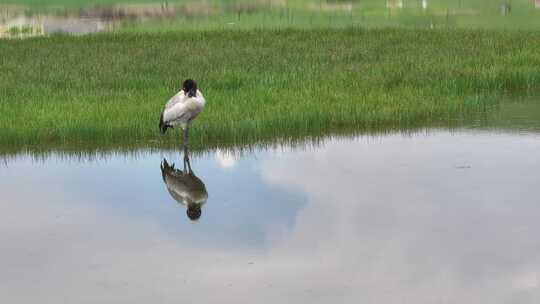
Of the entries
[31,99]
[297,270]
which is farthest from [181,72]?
[297,270]

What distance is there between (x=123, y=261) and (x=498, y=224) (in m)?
3.02

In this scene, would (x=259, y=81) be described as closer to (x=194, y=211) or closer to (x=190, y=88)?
(x=190, y=88)

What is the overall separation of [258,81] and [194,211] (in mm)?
7905

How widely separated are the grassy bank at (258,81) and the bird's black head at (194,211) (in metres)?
3.25

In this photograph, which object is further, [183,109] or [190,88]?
[190,88]

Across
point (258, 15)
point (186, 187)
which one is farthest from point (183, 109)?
point (258, 15)

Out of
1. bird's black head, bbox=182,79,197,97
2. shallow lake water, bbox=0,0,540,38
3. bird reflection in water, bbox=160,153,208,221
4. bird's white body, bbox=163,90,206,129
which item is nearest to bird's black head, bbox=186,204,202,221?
bird reflection in water, bbox=160,153,208,221

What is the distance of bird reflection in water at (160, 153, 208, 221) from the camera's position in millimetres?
10562

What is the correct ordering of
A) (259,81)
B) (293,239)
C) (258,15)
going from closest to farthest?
1. (293,239)
2. (259,81)
3. (258,15)

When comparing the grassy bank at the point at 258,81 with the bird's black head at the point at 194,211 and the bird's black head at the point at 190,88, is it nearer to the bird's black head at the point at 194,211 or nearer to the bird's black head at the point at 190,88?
the bird's black head at the point at 190,88

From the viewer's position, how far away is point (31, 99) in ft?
54.3

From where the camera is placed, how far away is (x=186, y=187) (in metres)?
11.4

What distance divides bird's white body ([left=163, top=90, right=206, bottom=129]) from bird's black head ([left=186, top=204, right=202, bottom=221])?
8.94 feet

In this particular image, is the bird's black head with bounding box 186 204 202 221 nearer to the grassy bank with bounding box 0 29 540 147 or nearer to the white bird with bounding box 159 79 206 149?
the white bird with bounding box 159 79 206 149
